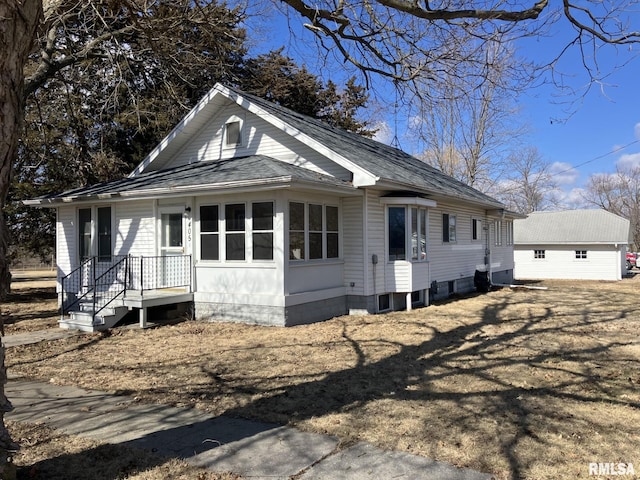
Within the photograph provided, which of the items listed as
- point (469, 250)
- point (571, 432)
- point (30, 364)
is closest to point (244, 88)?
point (469, 250)

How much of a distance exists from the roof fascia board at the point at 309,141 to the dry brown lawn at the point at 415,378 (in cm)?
343

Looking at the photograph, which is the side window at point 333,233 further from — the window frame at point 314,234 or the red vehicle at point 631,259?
the red vehicle at point 631,259

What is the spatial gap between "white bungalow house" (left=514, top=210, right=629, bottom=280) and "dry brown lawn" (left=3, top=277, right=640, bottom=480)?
20.0 meters

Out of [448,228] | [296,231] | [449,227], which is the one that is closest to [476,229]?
[449,227]

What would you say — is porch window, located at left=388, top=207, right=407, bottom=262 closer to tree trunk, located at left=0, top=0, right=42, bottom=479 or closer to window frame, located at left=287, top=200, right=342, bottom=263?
window frame, located at left=287, top=200, right=342, bottom=263

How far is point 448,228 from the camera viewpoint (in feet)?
56.1

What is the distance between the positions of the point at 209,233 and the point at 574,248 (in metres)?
26.5

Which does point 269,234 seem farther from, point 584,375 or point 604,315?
point 604,315

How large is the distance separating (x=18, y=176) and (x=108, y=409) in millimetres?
16138

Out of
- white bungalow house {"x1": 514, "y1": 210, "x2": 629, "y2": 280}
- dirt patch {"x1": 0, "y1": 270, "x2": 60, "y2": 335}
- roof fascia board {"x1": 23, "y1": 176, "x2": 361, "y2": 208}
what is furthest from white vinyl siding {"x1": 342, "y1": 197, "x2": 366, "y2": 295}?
white bungalow house {"x1": 514, "y1": 210, "x2": 629, "y2": 280}

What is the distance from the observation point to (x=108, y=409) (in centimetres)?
543

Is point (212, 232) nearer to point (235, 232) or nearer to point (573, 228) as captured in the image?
point (235, 232)

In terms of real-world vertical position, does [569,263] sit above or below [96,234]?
below

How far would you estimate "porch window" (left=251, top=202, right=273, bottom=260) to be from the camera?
36.1 feet
